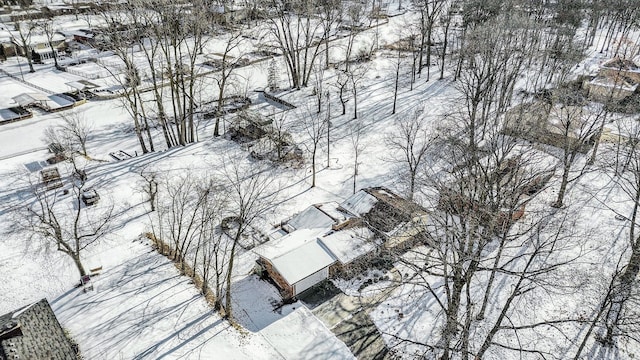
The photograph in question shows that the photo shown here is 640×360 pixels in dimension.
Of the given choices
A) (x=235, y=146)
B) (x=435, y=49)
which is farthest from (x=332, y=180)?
(x=435, y=49)

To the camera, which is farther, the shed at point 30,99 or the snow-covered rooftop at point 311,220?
the shed at point 30,99

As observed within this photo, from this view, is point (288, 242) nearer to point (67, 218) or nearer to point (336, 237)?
point (336, 237)

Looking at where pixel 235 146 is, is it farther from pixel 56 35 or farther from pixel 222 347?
pixel 56 35

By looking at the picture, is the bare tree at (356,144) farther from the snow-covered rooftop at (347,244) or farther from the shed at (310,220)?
the snow-covered rooftop at (347,244)

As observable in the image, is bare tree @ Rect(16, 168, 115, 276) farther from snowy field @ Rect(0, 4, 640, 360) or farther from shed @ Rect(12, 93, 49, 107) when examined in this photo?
shed @ Rect(12, 93, 49, 107)

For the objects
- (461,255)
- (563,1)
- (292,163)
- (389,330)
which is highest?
(563,1)

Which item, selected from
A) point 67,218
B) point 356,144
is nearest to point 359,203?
point 356,144

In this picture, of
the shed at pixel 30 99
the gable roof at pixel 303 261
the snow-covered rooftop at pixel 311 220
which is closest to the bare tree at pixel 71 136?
the shed at pixel 30 99
